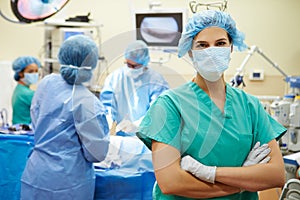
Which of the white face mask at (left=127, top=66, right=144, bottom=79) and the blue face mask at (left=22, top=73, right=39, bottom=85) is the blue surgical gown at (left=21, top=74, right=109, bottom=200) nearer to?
the white face mask at (left=127, top=66, right=144, bottom=79)

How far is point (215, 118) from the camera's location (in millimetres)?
1211

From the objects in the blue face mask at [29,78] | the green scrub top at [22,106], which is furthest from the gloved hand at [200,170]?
the blue face mask at [29,78]

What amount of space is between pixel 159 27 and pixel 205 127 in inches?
72.5

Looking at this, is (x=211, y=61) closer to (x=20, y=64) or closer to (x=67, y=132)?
(x=67, y=132)

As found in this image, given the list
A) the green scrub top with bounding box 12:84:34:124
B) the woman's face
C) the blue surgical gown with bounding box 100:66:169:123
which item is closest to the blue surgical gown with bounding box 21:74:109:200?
the blue surgical gown with bounding box 100:66:169:123

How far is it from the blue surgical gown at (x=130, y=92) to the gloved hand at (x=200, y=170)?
0.70 metres

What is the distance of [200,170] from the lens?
112cm

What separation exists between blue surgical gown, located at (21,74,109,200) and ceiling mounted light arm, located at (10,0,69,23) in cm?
53

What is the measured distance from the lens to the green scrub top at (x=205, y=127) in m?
1.16

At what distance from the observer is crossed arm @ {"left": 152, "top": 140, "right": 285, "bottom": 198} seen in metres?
1.13

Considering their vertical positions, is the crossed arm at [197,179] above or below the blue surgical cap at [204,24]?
below

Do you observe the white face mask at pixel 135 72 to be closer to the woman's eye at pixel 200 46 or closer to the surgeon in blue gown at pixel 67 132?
the surgeon in blue gown at pixel 67 132

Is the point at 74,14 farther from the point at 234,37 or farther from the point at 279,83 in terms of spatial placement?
the point at 234,37

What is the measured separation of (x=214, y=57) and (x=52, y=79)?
96cm
